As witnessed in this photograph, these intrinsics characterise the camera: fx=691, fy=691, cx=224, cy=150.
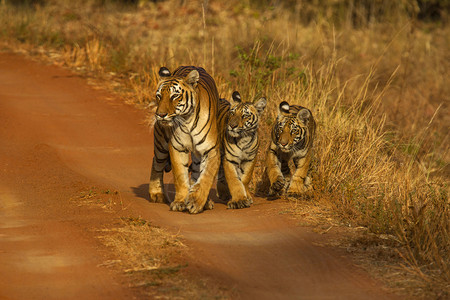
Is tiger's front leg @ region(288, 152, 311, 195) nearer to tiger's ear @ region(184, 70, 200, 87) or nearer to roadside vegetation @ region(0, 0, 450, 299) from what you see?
roadside vegetation @ region(0, 0, 450, 299)

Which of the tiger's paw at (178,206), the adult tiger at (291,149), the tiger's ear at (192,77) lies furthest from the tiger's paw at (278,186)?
the tiger's ear at (192,77)

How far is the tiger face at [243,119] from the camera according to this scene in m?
6.58

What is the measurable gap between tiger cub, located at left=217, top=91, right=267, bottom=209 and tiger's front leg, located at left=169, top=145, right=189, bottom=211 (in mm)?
454

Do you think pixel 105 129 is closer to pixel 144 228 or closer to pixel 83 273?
pixel 144 228

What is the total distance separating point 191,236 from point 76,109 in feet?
19.6

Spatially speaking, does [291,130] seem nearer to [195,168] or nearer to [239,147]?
[239,147]

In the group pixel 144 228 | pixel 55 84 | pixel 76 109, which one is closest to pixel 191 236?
pixel 144 228

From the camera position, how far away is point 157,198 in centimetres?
708

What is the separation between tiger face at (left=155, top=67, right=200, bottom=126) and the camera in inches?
239

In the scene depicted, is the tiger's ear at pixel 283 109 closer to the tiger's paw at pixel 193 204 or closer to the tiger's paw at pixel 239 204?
the tiger's paw at pixel 239 204

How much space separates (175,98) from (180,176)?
77 centimetres

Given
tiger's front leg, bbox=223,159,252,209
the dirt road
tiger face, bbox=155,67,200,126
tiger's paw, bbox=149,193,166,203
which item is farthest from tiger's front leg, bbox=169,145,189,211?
tiger's paw, bbox=149,193,166,203

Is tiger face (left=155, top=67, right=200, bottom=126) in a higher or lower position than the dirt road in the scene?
higher

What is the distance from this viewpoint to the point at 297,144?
22.6 ft
